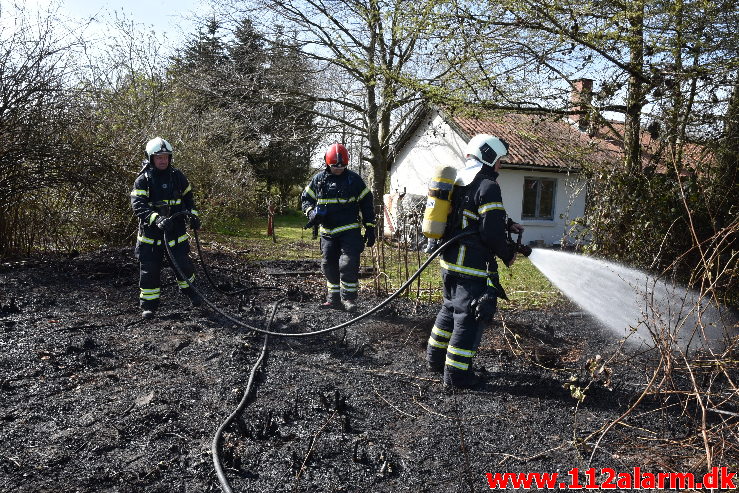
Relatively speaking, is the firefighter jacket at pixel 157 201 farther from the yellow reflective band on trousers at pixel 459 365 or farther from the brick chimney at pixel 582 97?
the brick chimney at pixel 582 97

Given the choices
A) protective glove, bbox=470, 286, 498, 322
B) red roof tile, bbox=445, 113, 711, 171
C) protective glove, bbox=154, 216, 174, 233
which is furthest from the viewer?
red roof tile, bbox=445, 113, 711, 171

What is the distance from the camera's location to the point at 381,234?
7211 mm

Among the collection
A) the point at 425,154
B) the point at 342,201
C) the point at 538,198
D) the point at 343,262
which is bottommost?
the point at 343,262

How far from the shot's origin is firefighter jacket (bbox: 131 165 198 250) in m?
5.74

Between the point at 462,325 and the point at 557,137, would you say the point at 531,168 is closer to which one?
the point at 557,137

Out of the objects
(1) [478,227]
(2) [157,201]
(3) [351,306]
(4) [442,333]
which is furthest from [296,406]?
(2) [157,201]

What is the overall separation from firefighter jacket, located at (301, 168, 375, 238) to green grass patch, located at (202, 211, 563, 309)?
80 centimetres

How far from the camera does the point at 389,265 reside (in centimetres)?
984

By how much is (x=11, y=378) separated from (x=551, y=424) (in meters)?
3.95

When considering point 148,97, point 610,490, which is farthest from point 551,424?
point 148,97

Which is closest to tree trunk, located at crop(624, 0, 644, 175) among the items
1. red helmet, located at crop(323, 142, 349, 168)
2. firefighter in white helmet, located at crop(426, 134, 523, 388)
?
firefighter in white helmet, located at crop(426, 134, 523, 388)

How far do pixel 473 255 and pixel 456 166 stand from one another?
1502 cm

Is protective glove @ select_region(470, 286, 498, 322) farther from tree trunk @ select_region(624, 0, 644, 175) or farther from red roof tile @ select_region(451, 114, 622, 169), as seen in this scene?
red roof tile @ select_region(451, 114, 622, 169)

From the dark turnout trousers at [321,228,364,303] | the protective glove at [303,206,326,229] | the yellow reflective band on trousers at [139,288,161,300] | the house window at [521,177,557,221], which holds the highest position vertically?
the house window at [521,177,557,221]
